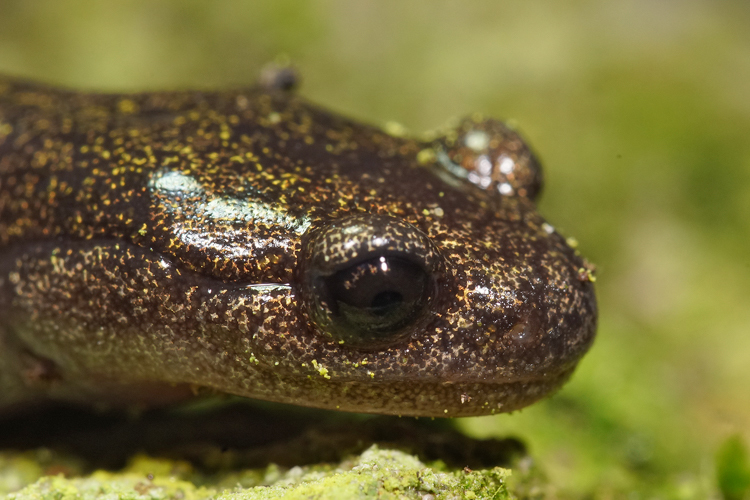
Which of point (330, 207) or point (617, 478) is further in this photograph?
point (617, 478)

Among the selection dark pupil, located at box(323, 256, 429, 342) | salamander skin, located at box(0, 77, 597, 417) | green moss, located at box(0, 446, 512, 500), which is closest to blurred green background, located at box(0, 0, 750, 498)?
green moss, located at box(0, 446, 512, 500)

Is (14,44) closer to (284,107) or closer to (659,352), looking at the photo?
(284,107)

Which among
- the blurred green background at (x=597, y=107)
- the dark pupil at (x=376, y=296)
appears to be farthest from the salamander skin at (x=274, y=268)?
the blurred green background at (x=597, y=107)

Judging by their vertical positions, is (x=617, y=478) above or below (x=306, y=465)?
above

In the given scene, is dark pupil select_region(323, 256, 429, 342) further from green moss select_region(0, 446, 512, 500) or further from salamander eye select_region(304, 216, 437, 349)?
green moss select_region(0, 446, 512, 500)

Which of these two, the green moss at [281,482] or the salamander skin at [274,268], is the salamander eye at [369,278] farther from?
the green moss at [281,482]

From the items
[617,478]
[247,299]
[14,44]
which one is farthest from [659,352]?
[14,44]

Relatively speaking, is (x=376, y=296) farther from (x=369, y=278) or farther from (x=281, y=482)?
(x=281, y=482)
